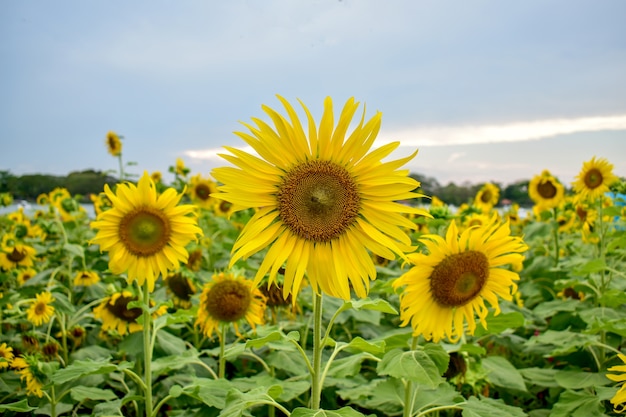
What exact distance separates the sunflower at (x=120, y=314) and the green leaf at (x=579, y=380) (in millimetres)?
2450

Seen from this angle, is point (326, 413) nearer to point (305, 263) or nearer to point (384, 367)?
point (384, 367)

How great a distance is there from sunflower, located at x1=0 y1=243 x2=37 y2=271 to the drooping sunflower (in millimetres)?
5416

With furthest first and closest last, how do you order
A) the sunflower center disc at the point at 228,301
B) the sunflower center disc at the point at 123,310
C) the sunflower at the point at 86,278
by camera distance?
1. the sunflower at the point at 86,278
2. the sunflower center disc at the point at 123,310
3. the sunflower center disc at the point at 228,301

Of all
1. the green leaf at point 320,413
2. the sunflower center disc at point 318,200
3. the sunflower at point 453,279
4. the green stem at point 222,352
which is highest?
the sunflower center disc at point 318,200

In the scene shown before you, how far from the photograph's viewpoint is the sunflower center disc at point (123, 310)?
3448 mm

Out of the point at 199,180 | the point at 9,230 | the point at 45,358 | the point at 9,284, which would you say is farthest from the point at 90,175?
the point at 45,358

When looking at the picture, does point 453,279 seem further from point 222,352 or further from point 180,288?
point 180,288

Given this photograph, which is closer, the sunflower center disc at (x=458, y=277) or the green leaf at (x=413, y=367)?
the green leaf at (x=413, y=367)

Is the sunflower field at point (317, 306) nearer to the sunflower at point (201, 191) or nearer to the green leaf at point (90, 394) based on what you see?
the green leaf at point (90, 394)

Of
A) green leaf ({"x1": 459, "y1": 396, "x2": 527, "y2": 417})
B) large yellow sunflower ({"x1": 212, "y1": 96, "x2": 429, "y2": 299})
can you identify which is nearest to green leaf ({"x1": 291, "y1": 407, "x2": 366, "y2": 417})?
large yellow sunflower ({"x1": 212, "y1": 96, "x2": 429, "y2": 299})

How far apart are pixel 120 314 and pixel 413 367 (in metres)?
2.19

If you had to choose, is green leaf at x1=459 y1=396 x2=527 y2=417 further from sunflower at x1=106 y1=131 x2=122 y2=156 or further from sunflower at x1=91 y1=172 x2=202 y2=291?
sunflower at x1=106 y1=131 x2=122 y2=156

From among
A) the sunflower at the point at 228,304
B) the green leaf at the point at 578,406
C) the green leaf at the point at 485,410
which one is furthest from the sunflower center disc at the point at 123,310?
the green leaf at the point at 578,406

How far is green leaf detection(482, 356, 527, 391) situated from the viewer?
2.90m
